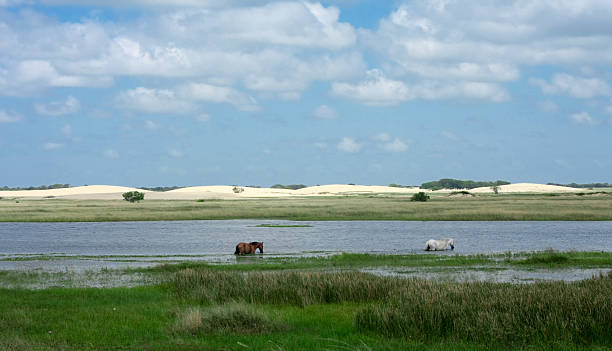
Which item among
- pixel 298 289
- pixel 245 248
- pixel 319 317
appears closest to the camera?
pixel 319 317

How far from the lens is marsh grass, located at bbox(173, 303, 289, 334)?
12.7m

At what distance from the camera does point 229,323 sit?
1304 cm

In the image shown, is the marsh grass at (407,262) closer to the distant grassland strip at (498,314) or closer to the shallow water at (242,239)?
the shallow water at (242,239)

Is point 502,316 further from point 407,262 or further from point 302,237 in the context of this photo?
point 302,237

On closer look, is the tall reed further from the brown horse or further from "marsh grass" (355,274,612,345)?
the brown horse

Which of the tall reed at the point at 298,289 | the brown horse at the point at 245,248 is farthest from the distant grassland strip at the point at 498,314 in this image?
the brown horse at the point at 245,248

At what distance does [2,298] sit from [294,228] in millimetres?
40216

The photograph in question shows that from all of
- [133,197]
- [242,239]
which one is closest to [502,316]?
[242,239]

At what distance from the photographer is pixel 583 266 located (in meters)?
26.8

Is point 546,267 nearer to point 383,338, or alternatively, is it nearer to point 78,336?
point 383,338

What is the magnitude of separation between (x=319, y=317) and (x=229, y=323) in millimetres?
2528

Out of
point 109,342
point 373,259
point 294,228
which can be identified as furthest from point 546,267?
point 294,228

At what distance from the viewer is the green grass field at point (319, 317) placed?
11633mm

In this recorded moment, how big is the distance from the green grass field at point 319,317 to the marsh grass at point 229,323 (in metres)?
0.02
